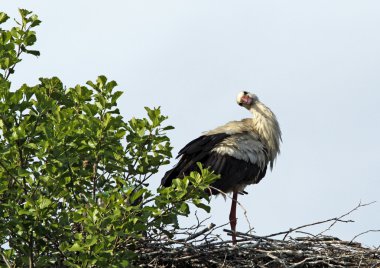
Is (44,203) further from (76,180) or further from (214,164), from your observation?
(214,164)

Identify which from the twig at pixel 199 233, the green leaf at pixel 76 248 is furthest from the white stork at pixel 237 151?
the green leaf at pixel 76 248

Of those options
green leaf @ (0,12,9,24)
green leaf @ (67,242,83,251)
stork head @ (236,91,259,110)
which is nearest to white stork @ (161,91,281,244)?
stork head @ (236,91,259,110)

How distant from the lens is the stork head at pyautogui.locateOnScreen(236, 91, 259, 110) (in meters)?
13.0

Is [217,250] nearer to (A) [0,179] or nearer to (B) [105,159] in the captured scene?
(B) [105,159]

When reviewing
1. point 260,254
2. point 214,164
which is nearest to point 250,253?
point 260,254

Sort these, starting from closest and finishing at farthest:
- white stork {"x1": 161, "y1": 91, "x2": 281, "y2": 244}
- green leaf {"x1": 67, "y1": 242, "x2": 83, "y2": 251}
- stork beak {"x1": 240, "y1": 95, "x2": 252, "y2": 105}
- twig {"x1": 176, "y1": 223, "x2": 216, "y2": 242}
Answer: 1. green leaf {"x1": 67, "y1": 242, "x2": 83, "y2": 251}
2. twig {"x1": 176, "y1": 223, "x2": 216, "y2": 242}
3. white stork {"x1": 161, "y1": 91, "x2": 281, "y2": 244}
4. stork beak {"x1": 240, "y1": 95, "x2": 252, "y2": 105}

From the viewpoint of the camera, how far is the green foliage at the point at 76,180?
291 inches

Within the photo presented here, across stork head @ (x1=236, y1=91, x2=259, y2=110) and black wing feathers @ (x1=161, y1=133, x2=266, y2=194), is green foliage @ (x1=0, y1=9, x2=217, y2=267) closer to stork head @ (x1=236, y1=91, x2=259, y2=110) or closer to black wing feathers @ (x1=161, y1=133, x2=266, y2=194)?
black wing feathers @ (x1=161, y1=133, x2=266, y2=194)

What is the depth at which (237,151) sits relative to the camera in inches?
464

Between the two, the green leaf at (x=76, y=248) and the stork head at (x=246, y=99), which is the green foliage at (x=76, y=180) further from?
the stork head at (x=246, y=99)

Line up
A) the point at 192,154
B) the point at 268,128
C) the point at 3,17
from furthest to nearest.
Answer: the point at 268,128 < the point at 192,154 < the point at 3,17

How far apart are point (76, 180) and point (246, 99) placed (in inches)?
208

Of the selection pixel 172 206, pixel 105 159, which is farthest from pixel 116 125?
pixel 172 206

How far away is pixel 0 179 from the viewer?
780 centimetres
